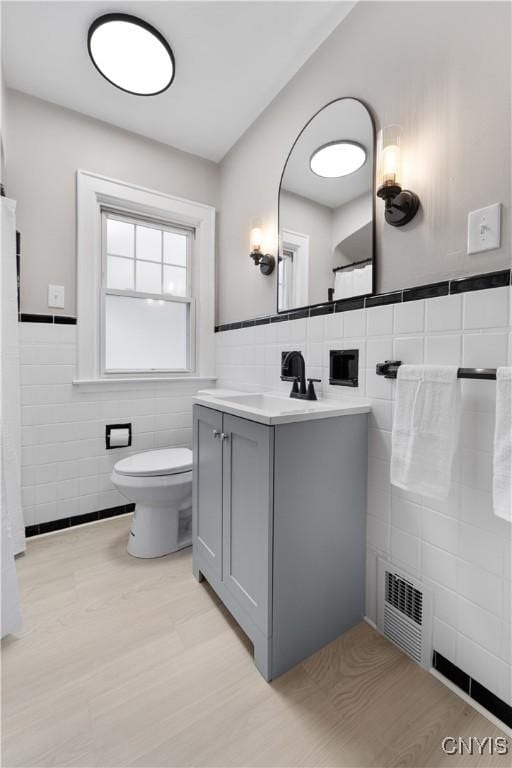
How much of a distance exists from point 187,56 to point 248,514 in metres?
2.20

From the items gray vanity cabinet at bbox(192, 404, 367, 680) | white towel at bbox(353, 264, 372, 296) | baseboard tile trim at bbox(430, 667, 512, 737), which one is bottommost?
baseboard tile trim at bbox(430, 667, 512, 737)

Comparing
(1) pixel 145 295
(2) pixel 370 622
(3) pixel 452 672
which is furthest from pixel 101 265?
(3) pixel 452 672

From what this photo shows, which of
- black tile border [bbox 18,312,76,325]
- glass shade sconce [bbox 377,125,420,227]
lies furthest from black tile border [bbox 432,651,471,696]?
black tile border [bbox 18,312,76,325]

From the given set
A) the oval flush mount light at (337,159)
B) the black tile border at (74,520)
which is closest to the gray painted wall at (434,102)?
the oval flush mount light at (337,159)

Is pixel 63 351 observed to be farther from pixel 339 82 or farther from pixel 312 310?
pixel 339 82

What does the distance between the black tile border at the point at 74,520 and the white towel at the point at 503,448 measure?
81.6 inches

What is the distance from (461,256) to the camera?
3.40 feet

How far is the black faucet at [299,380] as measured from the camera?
59.6 inches

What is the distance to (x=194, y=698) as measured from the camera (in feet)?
3.25

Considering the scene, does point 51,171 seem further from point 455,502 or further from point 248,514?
point 455,502

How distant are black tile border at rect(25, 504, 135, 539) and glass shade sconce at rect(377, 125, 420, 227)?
2223mm

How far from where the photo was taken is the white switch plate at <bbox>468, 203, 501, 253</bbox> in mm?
941

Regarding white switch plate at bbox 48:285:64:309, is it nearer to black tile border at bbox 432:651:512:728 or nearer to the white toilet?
the white toilet

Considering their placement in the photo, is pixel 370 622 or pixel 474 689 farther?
pixel 370 622
